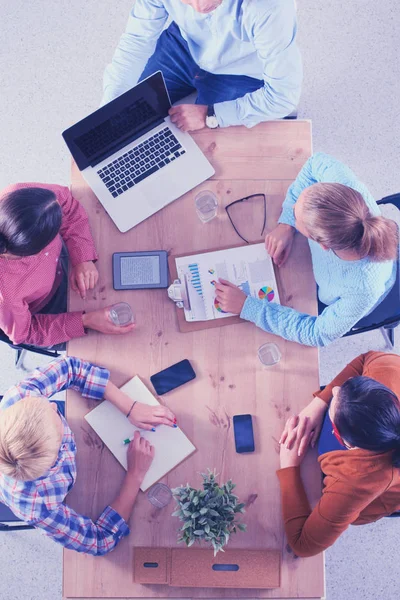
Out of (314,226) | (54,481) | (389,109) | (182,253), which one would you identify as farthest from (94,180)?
(389,109)

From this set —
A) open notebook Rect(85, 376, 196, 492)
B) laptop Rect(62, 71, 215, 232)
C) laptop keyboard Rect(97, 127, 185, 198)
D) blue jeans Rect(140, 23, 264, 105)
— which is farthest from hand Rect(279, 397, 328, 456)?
blue jeans Rect(140, 23, 264, 105)

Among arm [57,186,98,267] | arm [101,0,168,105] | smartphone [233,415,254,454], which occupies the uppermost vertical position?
arm [101,0,168,105]

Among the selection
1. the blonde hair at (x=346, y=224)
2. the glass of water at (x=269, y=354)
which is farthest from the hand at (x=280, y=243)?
the glass of water at (x=269, y=354)

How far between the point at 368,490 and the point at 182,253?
90 cm

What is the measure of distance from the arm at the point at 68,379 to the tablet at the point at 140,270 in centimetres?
28

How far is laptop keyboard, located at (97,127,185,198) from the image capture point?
72.7 inches

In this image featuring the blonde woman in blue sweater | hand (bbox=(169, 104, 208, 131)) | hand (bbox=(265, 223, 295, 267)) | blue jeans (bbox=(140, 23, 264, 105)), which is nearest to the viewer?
the blonde woman in blue sweater

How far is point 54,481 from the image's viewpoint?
1.56 metres

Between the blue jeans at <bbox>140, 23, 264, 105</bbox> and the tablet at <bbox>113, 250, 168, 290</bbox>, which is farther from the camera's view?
the blue jeans at <bbox>140, 23, 264, 105</bbox>

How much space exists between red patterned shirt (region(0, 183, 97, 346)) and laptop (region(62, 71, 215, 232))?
0.12 m

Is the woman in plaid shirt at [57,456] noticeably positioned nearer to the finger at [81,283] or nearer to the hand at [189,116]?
the finger at [81,283]

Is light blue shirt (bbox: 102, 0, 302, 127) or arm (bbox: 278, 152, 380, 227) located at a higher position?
light blue shirt (bbox: 102, 0, 302, 127)

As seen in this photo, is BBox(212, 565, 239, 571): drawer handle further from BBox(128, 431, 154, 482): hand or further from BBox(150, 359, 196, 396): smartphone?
BBox(150, 359, 196, 396): smartphone

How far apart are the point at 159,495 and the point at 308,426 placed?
49cm
